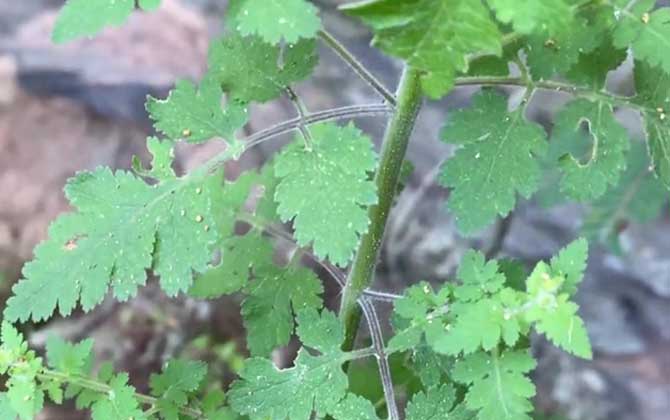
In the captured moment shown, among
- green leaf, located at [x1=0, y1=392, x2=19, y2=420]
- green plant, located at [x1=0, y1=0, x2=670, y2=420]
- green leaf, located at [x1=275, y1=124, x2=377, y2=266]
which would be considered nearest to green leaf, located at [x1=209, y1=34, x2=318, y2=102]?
green plant, located at [x1=0, y1=0, x2=670, y2=420]

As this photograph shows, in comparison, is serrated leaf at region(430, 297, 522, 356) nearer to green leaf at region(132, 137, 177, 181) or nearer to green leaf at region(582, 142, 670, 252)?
green leaf at region(132, 137, 177, 181)

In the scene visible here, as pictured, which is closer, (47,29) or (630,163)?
(630,163)

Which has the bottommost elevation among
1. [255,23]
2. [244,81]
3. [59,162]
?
[59,162]

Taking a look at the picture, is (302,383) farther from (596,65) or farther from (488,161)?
(596,65)

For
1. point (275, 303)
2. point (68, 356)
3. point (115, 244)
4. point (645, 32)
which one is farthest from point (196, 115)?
point (645, 32)

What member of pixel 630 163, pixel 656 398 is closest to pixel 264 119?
pixel 630 163

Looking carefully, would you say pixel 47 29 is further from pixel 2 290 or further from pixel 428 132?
pixel 428 132

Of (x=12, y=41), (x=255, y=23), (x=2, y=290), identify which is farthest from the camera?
(x=12, y=41)
